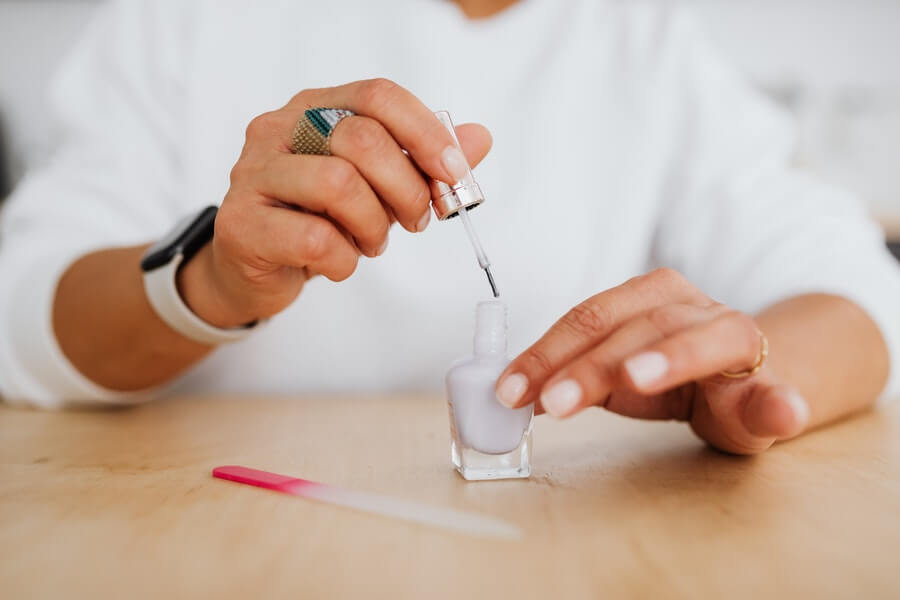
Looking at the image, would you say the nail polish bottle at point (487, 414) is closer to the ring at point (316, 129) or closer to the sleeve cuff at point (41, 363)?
the ring at point (316, 129)

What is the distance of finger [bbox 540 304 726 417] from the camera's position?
32cm

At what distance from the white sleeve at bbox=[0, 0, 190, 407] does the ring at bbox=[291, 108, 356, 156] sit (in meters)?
0.36

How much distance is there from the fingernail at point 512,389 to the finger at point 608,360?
16 mm

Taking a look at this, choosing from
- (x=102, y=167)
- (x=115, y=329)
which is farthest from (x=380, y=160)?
(x=102, y=167)

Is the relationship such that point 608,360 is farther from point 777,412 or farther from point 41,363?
point 41,363

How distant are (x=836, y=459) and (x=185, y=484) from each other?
36cm

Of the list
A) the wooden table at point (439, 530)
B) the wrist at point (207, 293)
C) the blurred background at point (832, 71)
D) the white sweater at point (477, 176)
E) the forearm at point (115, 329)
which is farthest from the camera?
the blurred background at point (832, 71)

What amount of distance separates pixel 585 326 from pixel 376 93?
5.9 inches

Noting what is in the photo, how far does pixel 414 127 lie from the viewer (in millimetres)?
363

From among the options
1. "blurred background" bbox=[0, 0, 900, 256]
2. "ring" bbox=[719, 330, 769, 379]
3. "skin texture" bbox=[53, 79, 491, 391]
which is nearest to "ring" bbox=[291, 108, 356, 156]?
"skin texture" bbox=[53, 79, 491, 391]

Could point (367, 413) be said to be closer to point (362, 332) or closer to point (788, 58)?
point (362, 332)

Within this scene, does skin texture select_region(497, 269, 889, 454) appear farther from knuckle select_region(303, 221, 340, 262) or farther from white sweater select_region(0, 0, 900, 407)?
white sweater select_region(0, 0, 900, 407)

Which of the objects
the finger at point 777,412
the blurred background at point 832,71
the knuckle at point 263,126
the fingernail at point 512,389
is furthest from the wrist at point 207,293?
the blurred background at point 832,71

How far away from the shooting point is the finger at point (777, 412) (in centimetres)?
34
